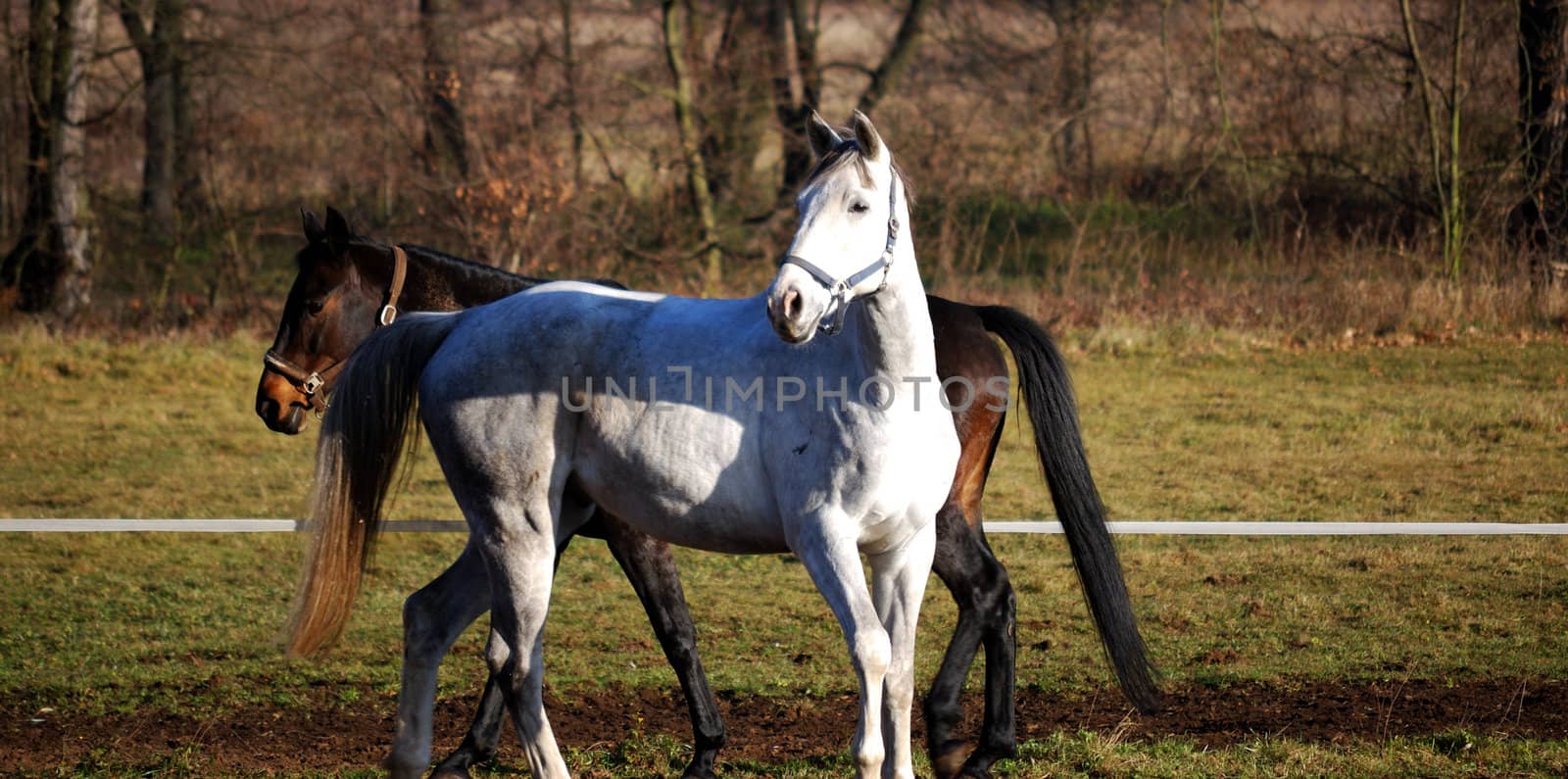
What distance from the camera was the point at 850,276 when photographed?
3.25 metres

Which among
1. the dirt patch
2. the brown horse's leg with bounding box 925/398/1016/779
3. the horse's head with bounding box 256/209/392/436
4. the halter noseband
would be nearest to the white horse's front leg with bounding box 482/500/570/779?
the dirt patch

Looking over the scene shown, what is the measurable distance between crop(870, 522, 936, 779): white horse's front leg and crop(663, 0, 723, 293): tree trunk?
38.8 feet

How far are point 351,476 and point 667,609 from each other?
107 cm

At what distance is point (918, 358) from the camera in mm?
3529

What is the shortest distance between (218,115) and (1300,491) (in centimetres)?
1219

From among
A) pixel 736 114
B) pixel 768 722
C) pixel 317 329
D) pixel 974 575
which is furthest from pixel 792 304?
pixel 736 114

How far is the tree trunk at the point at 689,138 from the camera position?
51.0ft

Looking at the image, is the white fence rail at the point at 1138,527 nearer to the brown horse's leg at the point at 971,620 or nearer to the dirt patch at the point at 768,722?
the dirt patch at the point at 768,722

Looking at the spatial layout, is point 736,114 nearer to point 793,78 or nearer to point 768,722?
point 793,78

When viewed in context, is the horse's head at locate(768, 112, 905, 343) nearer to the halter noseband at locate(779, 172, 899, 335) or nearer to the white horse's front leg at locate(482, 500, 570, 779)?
the halter noseband at locate(779, 172, 899, 335)

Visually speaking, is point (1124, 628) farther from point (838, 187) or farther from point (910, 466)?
point (838, 187)

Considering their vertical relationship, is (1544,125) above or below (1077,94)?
below

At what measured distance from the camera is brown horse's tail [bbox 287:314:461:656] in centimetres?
420

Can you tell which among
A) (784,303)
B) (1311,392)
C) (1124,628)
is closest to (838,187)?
(784,303)
